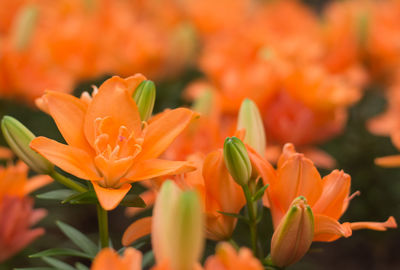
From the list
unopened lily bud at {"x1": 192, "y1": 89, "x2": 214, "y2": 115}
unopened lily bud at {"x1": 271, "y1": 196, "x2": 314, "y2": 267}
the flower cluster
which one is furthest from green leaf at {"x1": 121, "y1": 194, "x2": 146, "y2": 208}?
unopened lily bud at {"x1": 192, "y1": 89, "x2": 214, "y2": 115}

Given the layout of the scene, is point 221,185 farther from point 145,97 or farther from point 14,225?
point 14,225

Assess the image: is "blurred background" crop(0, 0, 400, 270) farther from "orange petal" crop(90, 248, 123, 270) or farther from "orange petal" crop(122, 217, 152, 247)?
"orange petal" crop(90, 248, 123, 270)

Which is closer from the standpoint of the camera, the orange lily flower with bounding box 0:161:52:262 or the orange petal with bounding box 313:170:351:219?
the orange petal with bounding box 313:170:351:219

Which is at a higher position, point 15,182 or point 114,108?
point 114,108

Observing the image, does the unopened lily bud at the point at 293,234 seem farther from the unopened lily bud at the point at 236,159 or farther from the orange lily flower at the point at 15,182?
the orange lily flower at the point at 15,182

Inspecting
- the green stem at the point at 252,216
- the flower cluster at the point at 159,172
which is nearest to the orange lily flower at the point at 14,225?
the flower cluster at the point at 159,172

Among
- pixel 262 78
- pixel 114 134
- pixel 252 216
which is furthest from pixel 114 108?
pixel 262 78
